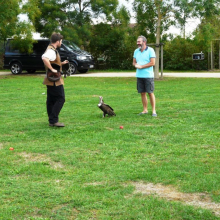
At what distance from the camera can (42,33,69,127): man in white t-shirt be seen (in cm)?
748

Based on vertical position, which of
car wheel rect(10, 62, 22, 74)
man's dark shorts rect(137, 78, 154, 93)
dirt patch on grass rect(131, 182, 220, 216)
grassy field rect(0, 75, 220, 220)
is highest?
car wheel rect(10, 62, 22, 74)

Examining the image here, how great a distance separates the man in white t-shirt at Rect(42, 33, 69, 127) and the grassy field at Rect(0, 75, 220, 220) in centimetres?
31

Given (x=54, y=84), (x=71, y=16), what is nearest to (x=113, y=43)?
(x=71, y=16)

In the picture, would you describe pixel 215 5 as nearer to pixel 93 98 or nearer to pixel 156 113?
pixel 93 98

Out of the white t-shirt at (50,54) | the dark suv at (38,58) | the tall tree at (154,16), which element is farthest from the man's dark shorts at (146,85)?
the dark suv at (38,58)

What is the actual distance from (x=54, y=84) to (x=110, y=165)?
2.83 metres

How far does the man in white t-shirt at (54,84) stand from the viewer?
748cm

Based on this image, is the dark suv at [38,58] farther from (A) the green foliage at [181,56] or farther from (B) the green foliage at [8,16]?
(A) the green foliage at [181,56]

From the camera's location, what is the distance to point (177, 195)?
426cm

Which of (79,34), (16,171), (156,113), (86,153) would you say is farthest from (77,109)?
(79,34)

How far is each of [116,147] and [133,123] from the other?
202 cm

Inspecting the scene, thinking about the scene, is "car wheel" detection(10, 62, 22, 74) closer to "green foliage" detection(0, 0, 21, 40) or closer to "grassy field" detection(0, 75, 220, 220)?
"green foliage" detection(0, 0, 21, 40)

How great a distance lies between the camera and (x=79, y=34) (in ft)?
89.0

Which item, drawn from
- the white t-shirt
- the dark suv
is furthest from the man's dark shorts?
the dark suv
